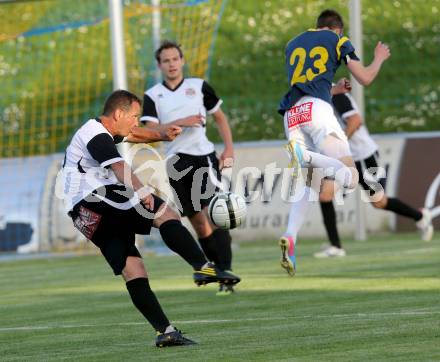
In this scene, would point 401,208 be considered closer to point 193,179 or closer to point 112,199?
point 193,179

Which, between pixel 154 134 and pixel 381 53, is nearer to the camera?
pixel 154 134

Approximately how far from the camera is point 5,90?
22.5 meters

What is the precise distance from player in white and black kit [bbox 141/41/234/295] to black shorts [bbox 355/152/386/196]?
2.67 m

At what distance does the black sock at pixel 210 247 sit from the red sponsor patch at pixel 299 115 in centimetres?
114

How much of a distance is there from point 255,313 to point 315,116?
2.08 m

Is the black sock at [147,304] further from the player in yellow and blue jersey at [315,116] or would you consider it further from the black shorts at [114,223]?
the player in yellow and blue jersey at [315,116]

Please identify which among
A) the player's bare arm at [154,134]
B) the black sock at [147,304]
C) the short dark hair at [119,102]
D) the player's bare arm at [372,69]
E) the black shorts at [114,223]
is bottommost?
the black sock at [147,304]

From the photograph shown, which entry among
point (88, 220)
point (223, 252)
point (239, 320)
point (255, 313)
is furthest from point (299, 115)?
point (88, 220)

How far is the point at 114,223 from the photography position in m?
6.89

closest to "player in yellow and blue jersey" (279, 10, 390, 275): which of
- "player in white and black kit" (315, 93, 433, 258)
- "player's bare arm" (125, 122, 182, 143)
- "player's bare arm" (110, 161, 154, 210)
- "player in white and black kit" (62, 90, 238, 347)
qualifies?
"player's bare arm" (125, 122, 182, 143)

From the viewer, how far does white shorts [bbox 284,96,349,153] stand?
9.40 metres

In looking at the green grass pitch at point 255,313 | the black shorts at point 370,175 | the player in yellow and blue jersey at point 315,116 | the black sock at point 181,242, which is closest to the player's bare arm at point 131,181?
the black sock at point 181,242

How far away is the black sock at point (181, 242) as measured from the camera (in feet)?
23.7

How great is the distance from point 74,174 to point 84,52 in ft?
50.3
